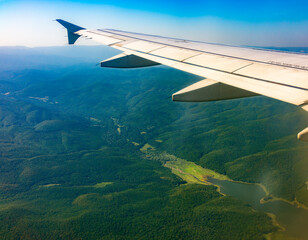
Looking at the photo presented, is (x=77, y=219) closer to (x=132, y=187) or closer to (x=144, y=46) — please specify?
(x=132, y=187)

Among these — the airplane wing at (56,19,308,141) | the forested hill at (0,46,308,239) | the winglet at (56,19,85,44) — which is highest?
the winglet at (56,19,85,44)

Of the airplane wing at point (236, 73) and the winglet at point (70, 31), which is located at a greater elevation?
the winglet at point (70, 31)

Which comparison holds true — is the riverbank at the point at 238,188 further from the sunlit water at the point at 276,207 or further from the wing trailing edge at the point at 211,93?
the wing trailing edge at the point at 211,93

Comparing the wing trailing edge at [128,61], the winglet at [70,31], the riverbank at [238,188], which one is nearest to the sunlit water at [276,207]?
the riverbank at [238,188]

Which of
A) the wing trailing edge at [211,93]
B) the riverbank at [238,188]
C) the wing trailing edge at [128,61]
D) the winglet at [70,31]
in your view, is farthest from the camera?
the riverbank at [238,188]

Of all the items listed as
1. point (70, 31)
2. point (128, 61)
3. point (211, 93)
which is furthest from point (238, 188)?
point (211, 93)

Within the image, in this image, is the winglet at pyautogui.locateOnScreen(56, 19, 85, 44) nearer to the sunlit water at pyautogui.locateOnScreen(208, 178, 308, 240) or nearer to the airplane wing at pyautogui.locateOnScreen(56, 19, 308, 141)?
the airplane wing at pyautogui.locateOnScreen(56, 19, 308, 141)

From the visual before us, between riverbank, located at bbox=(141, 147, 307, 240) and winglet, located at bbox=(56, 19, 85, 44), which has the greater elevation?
winglet, located at bbox=(56, 19, 85, 44)

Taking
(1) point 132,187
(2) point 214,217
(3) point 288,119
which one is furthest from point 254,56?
(3) point 288,119

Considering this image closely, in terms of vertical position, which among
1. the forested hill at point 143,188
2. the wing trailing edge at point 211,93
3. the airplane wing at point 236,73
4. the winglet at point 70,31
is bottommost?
the forested hill at point 143,188

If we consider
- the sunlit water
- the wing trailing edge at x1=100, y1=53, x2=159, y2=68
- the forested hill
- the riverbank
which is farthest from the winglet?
the sunlit water
